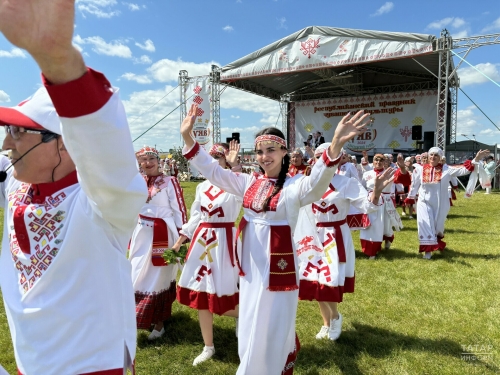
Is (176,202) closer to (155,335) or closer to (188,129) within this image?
(188,129)

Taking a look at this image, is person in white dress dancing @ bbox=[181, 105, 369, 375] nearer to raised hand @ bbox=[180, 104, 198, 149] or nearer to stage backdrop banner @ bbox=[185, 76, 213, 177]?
raised hand @ bbox=[180, 104, 198, 149]

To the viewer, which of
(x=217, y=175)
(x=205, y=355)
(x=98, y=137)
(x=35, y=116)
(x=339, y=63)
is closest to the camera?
(x=98, y=137)

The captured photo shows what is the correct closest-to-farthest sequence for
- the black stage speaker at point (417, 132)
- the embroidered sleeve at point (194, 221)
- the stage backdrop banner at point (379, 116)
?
1. the embroidered sleeve at point (194, 221)
2. the black stage speaker at point (417, 132)
3. the stage backdrop banner at point (379, 116)

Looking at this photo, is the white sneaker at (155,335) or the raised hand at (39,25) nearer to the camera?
the raised hand at (39,25)

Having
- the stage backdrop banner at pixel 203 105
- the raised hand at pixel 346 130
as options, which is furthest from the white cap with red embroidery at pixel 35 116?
the stage backdrop banner at pixel 203 105

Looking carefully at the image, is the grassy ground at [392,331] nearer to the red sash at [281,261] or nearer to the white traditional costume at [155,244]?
the white traditional costume at [155,244]

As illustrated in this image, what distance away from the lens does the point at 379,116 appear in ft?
69.2

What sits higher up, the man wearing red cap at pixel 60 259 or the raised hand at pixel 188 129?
the raised hand at pixel 188 129

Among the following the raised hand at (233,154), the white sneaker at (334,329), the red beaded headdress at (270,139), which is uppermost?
the red beaded headdress at (270,139)

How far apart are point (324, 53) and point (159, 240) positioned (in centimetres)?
1349

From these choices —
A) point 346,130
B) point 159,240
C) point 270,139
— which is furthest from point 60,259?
point 159,240

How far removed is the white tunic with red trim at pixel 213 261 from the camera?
350 cm

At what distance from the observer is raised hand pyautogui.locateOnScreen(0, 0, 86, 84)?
2.16ft

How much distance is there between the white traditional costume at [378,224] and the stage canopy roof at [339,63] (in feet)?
25.4
